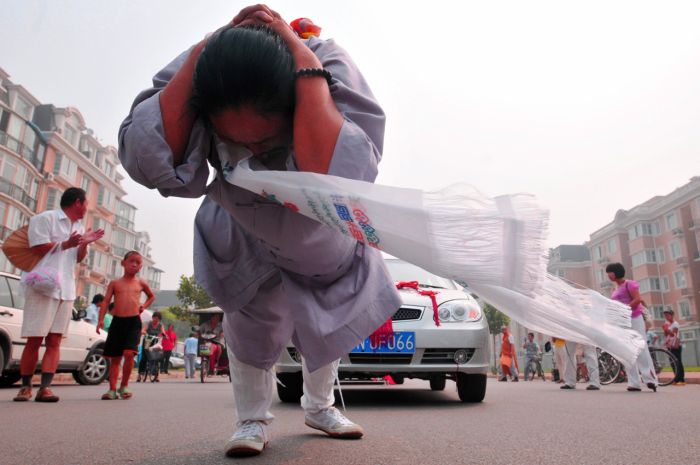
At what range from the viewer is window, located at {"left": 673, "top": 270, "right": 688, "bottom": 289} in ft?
148

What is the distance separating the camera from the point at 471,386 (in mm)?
4555

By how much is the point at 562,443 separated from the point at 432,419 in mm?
1050

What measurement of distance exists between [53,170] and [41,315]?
42.6 m

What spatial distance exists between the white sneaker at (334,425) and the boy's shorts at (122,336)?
378 cm

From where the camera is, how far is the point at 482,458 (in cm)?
199

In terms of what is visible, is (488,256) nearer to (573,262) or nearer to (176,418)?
(176,418)

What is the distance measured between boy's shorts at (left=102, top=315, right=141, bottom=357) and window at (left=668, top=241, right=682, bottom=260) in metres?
49.1

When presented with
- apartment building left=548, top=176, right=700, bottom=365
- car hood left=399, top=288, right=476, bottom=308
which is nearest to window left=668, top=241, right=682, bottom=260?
apartment building left=548, top=176, right=700, bottom=365

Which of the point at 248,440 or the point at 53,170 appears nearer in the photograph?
the point at 248,440

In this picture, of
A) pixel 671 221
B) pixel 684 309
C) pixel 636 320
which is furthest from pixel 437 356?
pixel 671 221

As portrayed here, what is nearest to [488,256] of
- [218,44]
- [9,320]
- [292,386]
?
[218,44]

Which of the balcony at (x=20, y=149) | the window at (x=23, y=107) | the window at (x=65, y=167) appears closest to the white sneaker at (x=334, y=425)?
the balcony at (x=20, y=149)

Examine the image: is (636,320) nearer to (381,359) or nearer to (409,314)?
(409,314)

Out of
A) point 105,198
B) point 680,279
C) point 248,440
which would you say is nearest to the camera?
point 248,440
